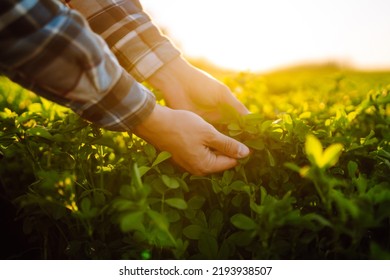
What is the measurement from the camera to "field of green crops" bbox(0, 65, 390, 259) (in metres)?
1.12

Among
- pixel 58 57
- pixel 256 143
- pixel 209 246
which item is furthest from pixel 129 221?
pixel 256 143

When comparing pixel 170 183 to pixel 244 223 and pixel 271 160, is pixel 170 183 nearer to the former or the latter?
pixel 244 223

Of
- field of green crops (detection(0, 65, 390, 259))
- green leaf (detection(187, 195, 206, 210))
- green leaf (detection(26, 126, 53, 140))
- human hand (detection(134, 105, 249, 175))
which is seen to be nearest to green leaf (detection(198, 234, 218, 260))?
field of green crops (detection(0, 65, 390, 259))

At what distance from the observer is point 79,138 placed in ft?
4.83

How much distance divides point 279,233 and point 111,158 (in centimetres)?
81

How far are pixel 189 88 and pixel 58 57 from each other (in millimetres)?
982

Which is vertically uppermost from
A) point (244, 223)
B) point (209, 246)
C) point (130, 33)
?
point (130, 33)

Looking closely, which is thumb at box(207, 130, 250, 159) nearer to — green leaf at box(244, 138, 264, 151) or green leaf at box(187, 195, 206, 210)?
green leaf at box(244, 138, 264, 151)

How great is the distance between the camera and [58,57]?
109cm

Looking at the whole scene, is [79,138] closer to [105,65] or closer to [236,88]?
[105,65]

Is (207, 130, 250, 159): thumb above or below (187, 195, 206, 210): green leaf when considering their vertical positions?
above

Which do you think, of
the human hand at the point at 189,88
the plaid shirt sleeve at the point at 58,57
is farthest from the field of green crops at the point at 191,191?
the human hand at the point at 189,88

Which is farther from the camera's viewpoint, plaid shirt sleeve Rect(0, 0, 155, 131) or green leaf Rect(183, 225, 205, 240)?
green leaf Rect(183, 225, 205, 240)

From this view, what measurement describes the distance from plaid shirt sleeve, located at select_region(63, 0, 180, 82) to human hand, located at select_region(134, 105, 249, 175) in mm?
589
